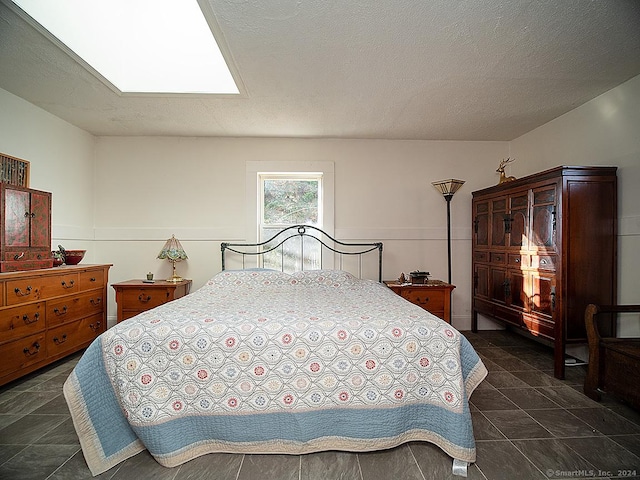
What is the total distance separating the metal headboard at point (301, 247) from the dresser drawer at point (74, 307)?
1.29 m

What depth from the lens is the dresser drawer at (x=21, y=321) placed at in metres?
2.20

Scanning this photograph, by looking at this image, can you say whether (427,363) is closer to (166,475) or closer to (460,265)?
(166,475)

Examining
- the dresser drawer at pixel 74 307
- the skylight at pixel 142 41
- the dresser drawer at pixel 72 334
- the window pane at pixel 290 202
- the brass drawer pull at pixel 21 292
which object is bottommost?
the dresser drawer at pixel 72 334

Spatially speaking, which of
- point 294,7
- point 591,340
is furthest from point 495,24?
point 591,340

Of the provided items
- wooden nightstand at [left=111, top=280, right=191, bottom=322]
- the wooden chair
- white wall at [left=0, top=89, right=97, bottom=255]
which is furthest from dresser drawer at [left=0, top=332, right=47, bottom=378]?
the wooden chair

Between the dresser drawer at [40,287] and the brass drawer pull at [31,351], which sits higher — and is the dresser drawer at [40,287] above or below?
above

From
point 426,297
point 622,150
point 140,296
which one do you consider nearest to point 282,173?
point 140,296

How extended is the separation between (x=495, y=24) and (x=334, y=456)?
258 centimetres

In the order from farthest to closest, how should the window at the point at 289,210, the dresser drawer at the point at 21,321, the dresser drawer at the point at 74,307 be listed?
the window at the point at 289,210 < the dresser drawer at the point at 74,307 < the dresser drawer at the point at 21,321

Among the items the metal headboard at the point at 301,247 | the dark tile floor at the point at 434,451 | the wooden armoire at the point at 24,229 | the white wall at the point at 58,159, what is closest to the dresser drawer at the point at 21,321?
the wooden armoire at the point at 24,229

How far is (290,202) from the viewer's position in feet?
12.7

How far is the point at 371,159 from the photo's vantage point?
382cm

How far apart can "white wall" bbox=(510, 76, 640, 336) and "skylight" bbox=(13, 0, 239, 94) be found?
3.16 metres

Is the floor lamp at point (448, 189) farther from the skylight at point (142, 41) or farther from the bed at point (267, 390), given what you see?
the skylight at point (142, 41)
